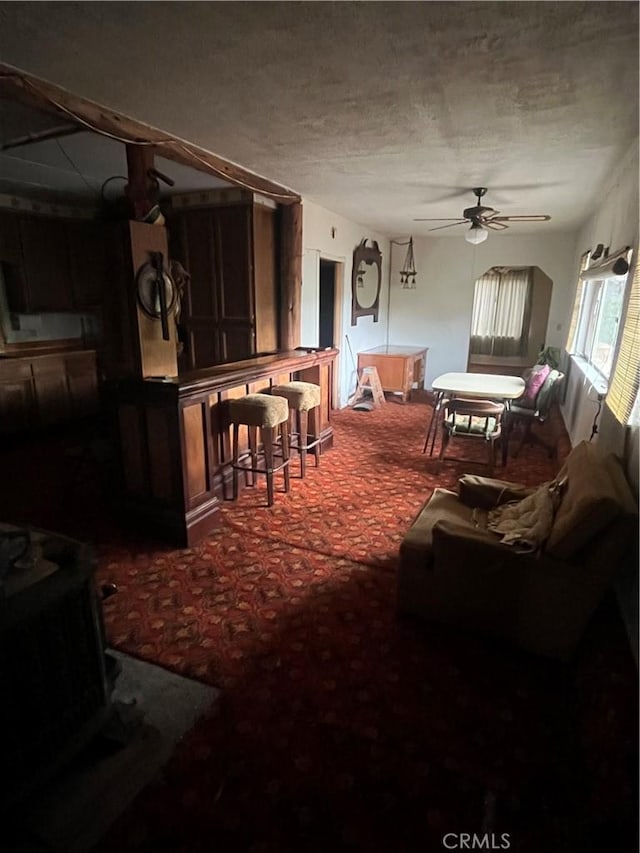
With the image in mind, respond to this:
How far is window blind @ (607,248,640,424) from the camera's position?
206cm

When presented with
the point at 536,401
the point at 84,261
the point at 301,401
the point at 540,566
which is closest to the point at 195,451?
the point at 301,401

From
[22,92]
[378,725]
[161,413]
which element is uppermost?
[22,92]

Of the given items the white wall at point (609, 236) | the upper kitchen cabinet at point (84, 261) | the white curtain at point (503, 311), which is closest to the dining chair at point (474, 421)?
the white wall at point (609, 236)

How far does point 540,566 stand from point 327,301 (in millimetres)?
5081

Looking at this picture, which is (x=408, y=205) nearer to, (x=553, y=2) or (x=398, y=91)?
(x=398, y=91)

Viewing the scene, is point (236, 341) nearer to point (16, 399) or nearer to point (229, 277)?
point (229, 277)

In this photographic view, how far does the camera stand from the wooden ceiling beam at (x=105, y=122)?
6.78ft

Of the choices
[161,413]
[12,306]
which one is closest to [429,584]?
[161,413]

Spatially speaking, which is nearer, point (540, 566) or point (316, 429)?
point (540, 566)

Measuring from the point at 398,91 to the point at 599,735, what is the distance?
2618 mm

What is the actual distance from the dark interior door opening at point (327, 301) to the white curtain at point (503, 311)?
434 cm

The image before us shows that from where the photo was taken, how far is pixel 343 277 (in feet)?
20.0

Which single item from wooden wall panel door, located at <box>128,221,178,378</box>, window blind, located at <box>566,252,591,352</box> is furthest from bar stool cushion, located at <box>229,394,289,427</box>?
window blind, located at <box>566,252,591,352</box>

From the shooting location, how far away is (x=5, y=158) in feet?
11.9
